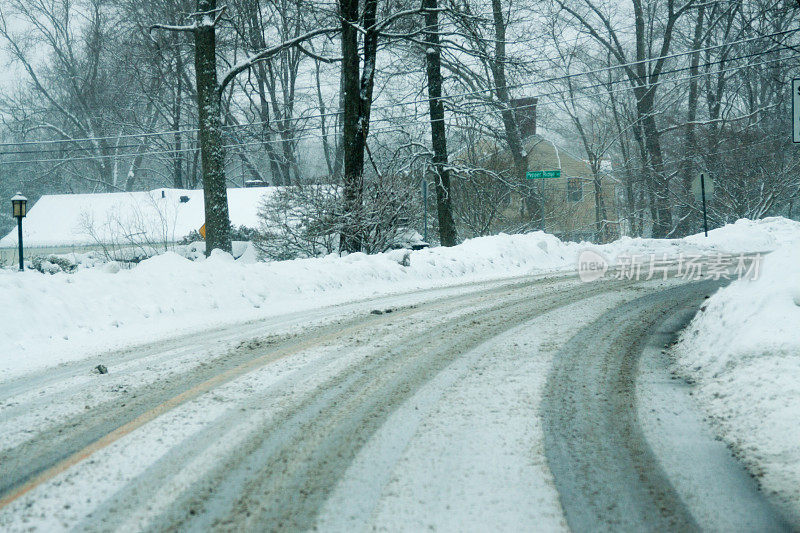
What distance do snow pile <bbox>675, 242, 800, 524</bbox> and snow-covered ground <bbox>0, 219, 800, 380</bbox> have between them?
249 inches

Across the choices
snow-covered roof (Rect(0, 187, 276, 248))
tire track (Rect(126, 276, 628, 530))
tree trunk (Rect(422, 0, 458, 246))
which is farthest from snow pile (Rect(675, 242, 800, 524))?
snow-covered roof (Rect(0, 187, 276, 248))

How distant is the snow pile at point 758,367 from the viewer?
176 inches

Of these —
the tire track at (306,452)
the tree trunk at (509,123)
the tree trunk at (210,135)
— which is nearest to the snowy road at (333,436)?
the tire track at (306,452)

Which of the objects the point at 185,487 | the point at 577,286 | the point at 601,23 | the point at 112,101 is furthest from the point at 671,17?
the point at 185,487

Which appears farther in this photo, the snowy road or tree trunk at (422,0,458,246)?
tree trunk at (422,0,458,246)

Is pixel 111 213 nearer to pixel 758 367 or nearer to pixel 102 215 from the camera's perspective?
pixel 102 215

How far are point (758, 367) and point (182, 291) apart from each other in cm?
859

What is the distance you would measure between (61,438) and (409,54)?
779 inches

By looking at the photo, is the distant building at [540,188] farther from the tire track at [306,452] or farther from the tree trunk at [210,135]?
the tire track at [306,452]

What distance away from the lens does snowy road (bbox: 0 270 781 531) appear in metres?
3.70

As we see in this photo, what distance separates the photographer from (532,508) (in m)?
3.72

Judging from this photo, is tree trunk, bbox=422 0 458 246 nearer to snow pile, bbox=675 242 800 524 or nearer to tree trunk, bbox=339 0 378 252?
tree trunk, bbox=339 0 378 252

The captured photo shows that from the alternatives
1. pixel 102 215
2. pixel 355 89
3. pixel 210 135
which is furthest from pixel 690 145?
pixel 102 215

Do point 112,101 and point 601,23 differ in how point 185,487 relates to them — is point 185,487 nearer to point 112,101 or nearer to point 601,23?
point 601,23
